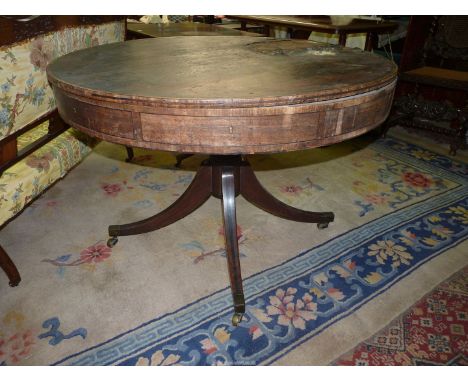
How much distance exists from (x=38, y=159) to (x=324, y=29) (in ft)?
6.47

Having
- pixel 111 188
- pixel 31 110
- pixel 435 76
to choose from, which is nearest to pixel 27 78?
pixel 31 110

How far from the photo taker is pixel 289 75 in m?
0.97

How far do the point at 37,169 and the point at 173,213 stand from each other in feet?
1.82

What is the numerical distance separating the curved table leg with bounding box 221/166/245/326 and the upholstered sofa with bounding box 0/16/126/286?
728mm

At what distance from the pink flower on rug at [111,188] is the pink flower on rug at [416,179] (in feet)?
5.43

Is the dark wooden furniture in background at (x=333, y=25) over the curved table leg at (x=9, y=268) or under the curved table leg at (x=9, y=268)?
over

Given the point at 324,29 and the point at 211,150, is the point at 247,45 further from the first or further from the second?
the point at 324,29

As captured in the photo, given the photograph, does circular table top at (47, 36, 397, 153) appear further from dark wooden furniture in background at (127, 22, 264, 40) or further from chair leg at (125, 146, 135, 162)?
dark wooden furniture in background at (127, 22, 264, 40)

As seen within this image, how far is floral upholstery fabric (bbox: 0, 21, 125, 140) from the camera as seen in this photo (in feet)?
3.95

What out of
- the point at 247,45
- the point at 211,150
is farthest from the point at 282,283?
the point at 247,45

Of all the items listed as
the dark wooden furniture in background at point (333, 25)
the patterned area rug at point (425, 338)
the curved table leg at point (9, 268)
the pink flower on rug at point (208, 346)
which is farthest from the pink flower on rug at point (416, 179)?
the curved table leg at point (9, 268)

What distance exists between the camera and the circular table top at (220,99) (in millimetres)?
796

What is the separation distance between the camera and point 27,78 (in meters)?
1.31

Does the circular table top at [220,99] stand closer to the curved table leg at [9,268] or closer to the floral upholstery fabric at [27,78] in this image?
the floral upholstery fabric at [27,78]
